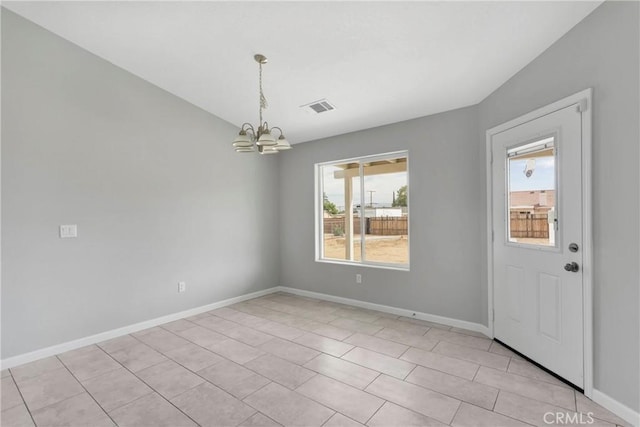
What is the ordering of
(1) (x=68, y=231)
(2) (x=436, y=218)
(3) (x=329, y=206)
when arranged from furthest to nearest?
(3) (x=329, y=206), (2) (x=436, y=218), (1) (x=68, y=231)

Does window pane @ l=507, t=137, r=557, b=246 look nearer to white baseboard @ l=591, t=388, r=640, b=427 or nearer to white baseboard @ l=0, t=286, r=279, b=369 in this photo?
white baseboard @ l=591, t=388, r=640, b=427

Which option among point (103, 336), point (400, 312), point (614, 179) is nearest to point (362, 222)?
point (400, 312)

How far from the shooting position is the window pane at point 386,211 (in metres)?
→ 4.20

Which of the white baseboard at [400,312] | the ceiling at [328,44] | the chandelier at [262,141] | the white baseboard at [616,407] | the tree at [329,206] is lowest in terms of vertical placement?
the white baseboard at [400,312]

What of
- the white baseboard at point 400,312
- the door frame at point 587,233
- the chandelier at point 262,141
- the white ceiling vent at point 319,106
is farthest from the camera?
the white ceiling vent at point 319,106

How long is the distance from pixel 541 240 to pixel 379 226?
82.6 inches

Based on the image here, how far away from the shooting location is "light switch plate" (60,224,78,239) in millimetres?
3098

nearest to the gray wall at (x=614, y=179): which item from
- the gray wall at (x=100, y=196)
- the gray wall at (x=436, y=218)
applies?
the gray wall at (x=436, y=218)

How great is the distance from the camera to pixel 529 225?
9.12ft

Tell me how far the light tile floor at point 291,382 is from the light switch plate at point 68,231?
3.89 feet

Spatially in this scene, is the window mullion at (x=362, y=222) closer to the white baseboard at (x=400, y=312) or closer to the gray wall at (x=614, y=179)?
the white baseboard at (x=400, y=312)

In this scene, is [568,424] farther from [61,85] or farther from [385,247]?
[61,85]

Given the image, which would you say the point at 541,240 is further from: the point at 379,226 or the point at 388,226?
the point at 379,226

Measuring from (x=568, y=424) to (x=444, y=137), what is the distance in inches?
114
